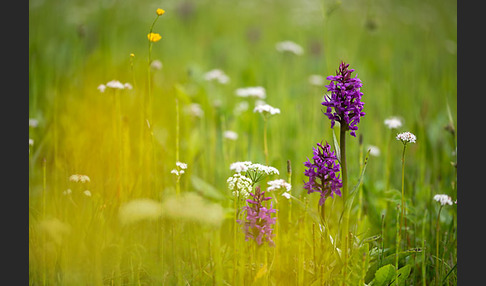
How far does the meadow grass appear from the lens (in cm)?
123

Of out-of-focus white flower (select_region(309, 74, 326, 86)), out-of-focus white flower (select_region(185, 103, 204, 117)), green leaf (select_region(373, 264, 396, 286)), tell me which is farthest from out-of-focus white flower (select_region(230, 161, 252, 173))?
out-of-focus white flower (select_region(309, 74, 326, 86))

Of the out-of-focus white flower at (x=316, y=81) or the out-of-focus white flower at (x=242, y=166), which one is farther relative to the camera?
the out-of-focus white flower at (x=316, y=81)

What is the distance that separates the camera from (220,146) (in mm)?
2248

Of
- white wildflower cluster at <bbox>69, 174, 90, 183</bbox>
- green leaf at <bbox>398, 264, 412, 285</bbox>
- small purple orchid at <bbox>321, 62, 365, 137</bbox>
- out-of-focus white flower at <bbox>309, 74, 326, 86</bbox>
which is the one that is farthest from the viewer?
out-of-focus white flower at <bbox>309, 74, 326, 86</bbox>

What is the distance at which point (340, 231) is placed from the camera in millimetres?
1266

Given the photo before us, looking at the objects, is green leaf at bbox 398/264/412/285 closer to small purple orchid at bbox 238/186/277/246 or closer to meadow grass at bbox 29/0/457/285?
meadow grass at bbox 29/0/457/285

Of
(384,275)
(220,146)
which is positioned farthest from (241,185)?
(220,146)

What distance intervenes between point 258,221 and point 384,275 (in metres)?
0.35

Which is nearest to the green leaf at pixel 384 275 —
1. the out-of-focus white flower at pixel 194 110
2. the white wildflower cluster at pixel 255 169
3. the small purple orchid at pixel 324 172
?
the small purple orchid at pixel 324 172

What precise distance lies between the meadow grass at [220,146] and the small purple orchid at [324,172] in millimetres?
55

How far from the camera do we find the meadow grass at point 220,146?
123cm

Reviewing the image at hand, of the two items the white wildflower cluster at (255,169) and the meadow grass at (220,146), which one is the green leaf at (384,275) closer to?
the meadow grass at (220,146)

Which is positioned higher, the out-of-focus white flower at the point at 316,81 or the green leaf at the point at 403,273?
the out-of-focus white flower at the point at 316,81

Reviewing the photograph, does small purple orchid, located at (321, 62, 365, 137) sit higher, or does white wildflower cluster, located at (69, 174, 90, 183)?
small purple orchid, located at (321, 62, 365, 137)
